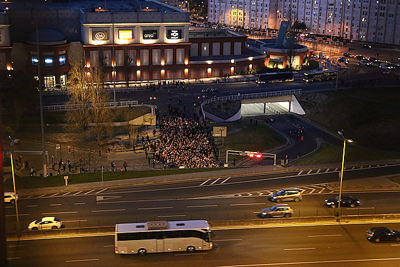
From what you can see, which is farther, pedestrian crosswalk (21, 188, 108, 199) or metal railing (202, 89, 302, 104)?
metal railing (202, 89, 302, 104)

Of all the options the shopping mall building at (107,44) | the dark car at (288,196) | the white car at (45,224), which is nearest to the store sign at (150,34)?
the shopping mall building at (107,44)

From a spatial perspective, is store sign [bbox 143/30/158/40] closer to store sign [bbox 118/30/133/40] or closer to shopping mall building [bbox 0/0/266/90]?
shopping mall building [bbox 0/0/266/90]

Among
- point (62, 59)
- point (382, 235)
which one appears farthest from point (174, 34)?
point (382, 235)

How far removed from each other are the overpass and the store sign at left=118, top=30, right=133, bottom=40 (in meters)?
23.8

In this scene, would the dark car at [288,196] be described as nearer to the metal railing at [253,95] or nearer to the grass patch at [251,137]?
the grass patch at [251,137]

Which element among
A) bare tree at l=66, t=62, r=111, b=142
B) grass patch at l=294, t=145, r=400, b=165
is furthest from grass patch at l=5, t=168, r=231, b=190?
bare tree at l=66, t=62, r=111, b=142

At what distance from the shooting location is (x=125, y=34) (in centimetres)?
10506

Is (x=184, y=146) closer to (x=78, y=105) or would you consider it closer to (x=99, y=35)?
(x=78, y=105)

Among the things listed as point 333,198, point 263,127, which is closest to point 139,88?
point 263,127

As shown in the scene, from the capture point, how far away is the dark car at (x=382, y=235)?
4350 cm

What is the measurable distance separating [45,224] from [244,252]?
16.9 metres

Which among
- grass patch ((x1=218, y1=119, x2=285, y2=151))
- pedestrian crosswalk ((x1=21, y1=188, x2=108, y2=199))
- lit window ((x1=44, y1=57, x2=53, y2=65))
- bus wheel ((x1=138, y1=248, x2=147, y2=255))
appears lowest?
grass patch ((x1=218, y1=119, x2=285, y2=151))

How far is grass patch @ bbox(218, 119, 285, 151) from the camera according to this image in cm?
7931

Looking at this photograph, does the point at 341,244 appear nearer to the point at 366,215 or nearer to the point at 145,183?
the point at 366,215
